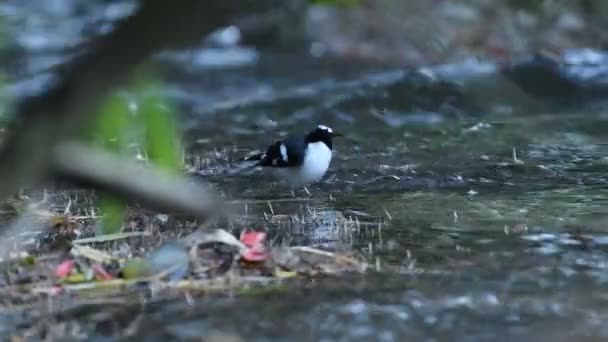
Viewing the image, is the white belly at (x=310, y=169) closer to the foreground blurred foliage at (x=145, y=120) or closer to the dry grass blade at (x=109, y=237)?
the dry grass blade at (x=109, y=237)

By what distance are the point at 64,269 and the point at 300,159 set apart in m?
2.40

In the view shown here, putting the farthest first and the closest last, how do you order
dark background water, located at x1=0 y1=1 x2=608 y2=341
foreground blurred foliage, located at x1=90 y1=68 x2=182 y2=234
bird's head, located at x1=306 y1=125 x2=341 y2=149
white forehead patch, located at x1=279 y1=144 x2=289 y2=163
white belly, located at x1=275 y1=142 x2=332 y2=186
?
bird's head, located at x1=306 y1=125 x2=341 y2=149
white forehead patch, located at x1=279 y1=144 x2=289 y2=163
white belly, located at x1=275 y1=142 x2=332 y2=186
dark background water, located at x1=0 y1=1 x2=608 y2=341
foreground blurred foliage, located at x1=90 y1=68 x2=182 y2=234

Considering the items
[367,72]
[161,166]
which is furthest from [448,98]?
[161,166]

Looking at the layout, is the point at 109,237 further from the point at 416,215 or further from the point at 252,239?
the point at 416,215

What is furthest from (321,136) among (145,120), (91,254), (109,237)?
(145,120)

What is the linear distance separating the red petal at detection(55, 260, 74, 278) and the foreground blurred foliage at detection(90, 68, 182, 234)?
235 centimetres

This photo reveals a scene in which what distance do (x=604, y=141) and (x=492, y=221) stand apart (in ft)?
9.76

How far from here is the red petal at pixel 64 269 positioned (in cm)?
402

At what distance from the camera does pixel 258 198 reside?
608 centimetres

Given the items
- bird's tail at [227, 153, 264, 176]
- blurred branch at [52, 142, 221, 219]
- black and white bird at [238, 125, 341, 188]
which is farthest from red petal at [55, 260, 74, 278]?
bird's tail at [227, 153, 264, 176]

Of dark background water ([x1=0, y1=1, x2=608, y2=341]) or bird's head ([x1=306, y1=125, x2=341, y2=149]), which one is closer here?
dark background water ([x1=0, y1=1, x2=608, y2=341])

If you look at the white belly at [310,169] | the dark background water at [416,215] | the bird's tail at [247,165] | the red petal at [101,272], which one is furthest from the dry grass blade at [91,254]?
the bird's tail at [247,165]

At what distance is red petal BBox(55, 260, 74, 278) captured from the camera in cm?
402

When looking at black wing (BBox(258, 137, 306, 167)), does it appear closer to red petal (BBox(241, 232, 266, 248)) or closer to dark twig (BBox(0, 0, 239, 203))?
red petal (BBox(241, 232, 266, 248))
